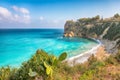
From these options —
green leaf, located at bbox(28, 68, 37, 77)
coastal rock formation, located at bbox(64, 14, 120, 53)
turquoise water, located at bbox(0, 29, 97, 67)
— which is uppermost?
green leaf, located at bbox(28, 68, 37, 77)

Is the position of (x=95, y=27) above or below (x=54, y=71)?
below

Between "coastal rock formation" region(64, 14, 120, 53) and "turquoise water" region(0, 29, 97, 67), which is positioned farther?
"coastal rock formation" region(64, 14, 120, 53)

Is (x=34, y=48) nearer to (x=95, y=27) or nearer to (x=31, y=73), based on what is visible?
(x=95, y=27)

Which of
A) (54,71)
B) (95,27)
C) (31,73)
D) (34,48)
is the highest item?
(31,73)

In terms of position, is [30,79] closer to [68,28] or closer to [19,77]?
[19,77]

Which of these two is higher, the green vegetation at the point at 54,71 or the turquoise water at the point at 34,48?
the green vegetation at the point at 54,71

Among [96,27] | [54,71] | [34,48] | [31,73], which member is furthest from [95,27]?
[31,73]

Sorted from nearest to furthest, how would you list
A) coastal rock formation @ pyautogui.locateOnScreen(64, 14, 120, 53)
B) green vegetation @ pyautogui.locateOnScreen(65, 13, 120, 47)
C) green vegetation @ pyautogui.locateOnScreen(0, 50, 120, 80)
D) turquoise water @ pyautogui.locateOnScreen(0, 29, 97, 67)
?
green vegetation @ pyautogui.locateOnScreen(0, 50, 120, 80)
turquoise water @ pyautogui.locateOnScreen(0, 29, 97, 67)
coastal rock formation @ pyautogui.locateOnScreen(64, 14, 120, 53)
green vegetation @ pyautogui.locateOnScreen(65, 13, 120, 47)

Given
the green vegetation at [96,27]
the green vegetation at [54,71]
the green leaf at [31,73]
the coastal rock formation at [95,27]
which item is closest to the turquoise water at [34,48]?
the coastal rock formation at [95,27]

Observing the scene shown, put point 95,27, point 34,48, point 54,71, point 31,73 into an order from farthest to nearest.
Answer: point 95,27 → point 34,48 → point 54,71 → point 31,73

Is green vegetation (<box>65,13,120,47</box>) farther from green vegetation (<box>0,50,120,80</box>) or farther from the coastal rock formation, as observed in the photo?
green vegetation (<box>0,50,120,80</box>)

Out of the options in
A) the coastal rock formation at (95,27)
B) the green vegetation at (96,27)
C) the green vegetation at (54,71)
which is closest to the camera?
the green vegetation at (54,71)

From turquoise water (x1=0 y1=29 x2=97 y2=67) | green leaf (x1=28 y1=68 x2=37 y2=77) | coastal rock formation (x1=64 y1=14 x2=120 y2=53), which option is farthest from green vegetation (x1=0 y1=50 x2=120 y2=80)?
coastal rock formation (x1=64 y1=14 x2=120 y2=53)

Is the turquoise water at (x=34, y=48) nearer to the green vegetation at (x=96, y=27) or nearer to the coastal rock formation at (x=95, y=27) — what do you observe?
the coastal rock formation at (x=95, y=27)
